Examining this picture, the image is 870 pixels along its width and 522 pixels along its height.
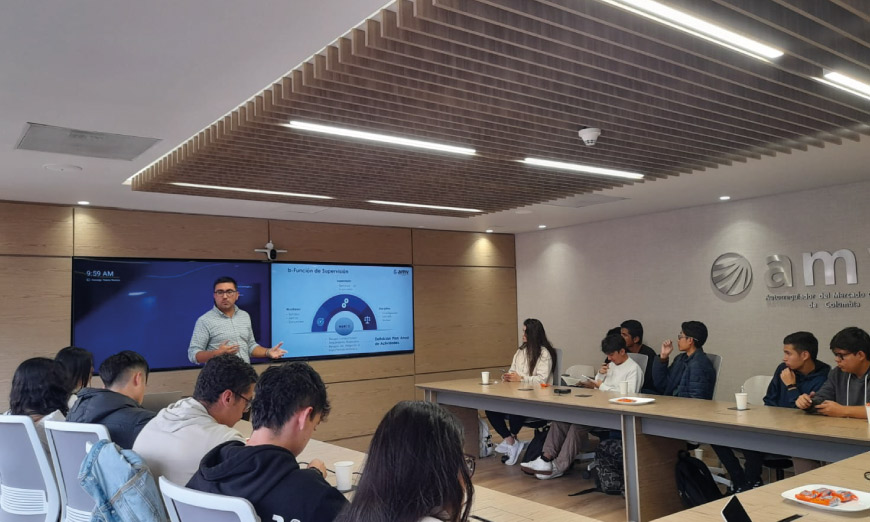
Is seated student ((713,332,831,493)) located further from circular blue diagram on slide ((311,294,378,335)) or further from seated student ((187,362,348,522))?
circular blue diagram on slide ((311,294,378,335))

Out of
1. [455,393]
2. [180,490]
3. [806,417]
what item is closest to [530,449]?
[455,393]

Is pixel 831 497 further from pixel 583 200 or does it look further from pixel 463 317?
pixel 463 317

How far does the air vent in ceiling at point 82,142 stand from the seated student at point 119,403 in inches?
53.3

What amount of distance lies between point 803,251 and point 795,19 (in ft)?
14.0

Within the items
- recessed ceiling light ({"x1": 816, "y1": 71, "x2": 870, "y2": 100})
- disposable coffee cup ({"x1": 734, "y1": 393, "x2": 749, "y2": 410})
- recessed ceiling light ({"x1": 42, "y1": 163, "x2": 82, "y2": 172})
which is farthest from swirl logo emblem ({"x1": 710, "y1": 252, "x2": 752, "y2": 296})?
recessed ceiling light ({"x1": 42, "y1": 163, "x2": 82, "y2": 172})

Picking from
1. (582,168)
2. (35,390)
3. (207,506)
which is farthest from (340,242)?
(207,506)

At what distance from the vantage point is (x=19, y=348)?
18.5ft

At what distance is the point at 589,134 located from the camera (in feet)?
12.3

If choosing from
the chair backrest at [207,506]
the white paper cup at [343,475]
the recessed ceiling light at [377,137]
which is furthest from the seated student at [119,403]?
the recessed ceiling light at [377,137]

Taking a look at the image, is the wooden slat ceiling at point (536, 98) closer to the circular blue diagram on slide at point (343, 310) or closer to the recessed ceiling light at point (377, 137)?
the recessed ceiling light at point (377, 137)

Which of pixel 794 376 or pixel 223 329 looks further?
pixel 223 329

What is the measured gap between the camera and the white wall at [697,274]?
5883mm

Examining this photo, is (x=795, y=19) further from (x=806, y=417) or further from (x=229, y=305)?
(x=229, y=305)

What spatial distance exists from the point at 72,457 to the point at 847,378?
13.5 ft
